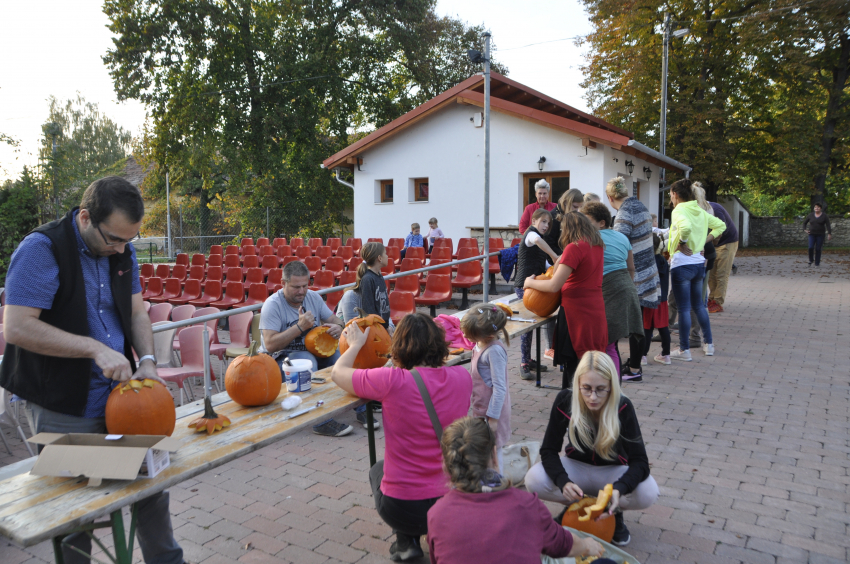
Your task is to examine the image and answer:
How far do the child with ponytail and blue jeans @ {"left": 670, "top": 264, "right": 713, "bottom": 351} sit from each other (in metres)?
4.26

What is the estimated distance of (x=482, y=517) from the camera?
204 centimetres

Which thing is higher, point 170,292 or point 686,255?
point 686,255

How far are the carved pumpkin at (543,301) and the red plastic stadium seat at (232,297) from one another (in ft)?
21.1

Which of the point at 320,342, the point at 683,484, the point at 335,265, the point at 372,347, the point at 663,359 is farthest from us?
the point at 335,265

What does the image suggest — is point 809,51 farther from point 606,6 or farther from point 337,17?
point 337,17

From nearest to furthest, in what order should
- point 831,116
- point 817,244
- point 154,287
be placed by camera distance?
point 154,287
point 817,244
point 831,116

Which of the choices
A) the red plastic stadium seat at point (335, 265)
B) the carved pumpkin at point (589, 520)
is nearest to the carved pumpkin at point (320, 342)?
the carved pumpkin at point (589, 520)

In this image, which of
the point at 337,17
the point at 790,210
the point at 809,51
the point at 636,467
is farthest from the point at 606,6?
the point at 636,467

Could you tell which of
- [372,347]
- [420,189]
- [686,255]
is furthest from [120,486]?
[420,189]

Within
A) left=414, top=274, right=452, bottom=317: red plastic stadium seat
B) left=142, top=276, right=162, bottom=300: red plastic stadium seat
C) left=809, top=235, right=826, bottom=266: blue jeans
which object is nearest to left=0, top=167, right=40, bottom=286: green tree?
left=142, top=276, right=162, bottom=300: red plastic stadium seat

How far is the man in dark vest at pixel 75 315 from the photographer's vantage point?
2287mm

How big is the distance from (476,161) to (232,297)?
8.75 meters

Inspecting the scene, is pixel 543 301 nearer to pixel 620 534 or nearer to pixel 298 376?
pixel 620 534

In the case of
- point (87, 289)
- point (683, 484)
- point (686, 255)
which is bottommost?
point (683, 484)
